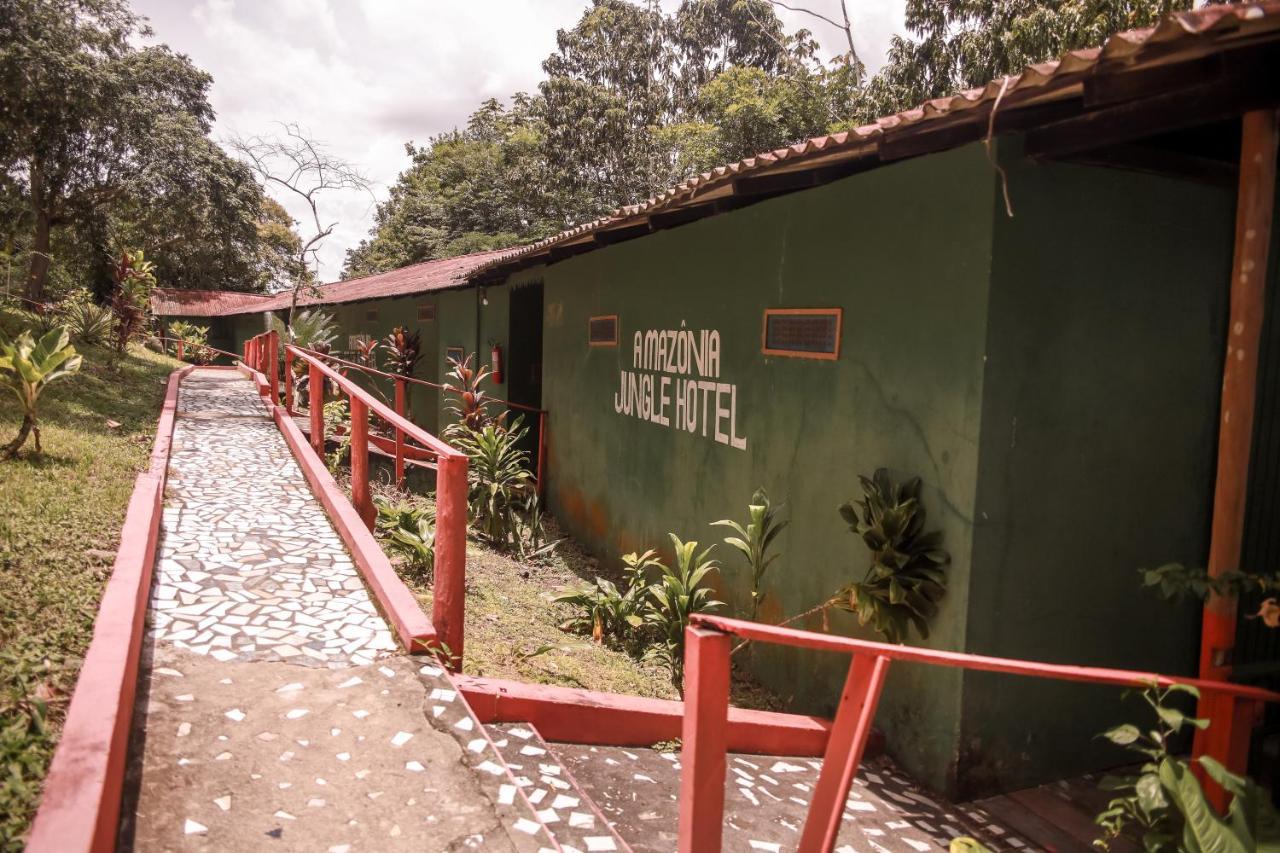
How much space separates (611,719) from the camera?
13.6 ft

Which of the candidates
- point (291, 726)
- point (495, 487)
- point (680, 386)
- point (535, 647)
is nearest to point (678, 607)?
point (535, 647)

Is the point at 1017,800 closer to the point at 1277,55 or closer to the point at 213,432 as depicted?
the point at 1277,55

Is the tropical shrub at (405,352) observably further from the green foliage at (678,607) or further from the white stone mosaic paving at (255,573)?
the green foliage at (678,607)

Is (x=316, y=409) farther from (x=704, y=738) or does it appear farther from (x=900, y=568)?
(x=704, y=738)

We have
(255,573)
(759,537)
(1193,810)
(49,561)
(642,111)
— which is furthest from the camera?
(642,111)

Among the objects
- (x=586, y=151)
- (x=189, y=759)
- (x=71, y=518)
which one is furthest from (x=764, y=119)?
(x=189, y=759)

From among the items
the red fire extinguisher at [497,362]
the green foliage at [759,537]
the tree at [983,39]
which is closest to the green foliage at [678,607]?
the green foliage at [759,537]

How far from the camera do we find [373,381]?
17.5 meters

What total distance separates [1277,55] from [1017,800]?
3289 mm

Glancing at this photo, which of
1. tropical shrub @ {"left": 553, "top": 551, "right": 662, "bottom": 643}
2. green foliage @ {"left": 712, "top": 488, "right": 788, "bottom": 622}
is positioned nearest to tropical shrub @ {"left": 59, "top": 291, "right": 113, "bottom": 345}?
tropical shrub @ {"left": 553, "top": 551, "right": 662, "bottom": 643}

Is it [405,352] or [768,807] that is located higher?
[405,352]

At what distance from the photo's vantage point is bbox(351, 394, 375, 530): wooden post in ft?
19.2

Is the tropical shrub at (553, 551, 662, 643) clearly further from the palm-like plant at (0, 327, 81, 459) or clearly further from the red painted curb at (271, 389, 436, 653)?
the palm-like plant at (0, 327, 81, 459)

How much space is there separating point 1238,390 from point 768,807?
2.51 metres
